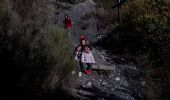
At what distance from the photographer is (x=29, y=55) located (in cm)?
992

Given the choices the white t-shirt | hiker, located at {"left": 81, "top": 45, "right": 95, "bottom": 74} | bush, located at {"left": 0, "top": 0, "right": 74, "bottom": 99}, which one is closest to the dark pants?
hiker, located at {"left": 81, "top": 45, "right": 95, "bottom": 74}

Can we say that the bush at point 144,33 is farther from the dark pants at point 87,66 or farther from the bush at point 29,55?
the bush at point 29,55

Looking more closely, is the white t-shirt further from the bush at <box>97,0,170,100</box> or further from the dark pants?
the bush at <box>97,0,170,100</box>

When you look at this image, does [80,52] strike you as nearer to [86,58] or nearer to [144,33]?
[86,58]

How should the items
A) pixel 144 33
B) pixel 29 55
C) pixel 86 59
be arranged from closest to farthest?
1. pixel 29 55
2. pixel 86 59
3. pixel 144 33

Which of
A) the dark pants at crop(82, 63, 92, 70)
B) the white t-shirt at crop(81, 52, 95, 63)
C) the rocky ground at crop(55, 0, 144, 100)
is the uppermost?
the white t-shirt at crop(81, 52, 95, 63)

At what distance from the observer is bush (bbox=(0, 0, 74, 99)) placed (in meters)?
9.57

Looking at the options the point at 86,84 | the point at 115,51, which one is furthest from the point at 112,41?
the point at 86,84

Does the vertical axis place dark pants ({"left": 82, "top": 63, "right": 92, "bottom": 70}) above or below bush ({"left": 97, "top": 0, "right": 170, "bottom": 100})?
below

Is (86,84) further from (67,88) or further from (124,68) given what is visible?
(124,68)

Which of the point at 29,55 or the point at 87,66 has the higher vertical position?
the point at 29,55

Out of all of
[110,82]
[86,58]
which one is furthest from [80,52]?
[110,82]

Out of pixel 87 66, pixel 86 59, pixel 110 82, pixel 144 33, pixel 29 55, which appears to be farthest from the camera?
pixel 144 33

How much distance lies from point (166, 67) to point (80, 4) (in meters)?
16.3
